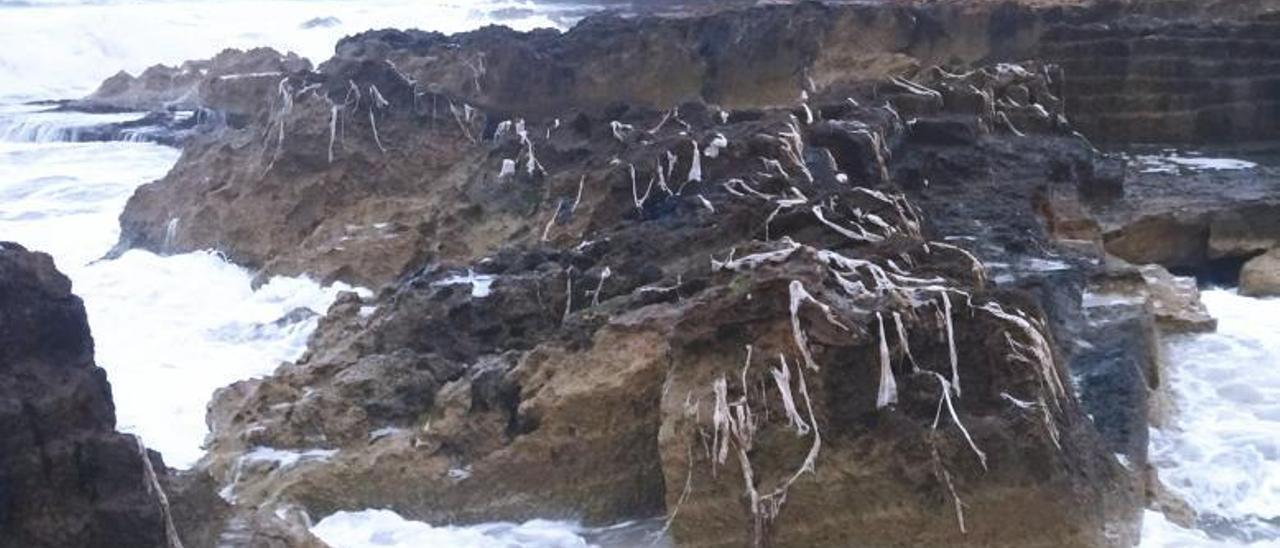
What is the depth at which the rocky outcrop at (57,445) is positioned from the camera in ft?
10.7

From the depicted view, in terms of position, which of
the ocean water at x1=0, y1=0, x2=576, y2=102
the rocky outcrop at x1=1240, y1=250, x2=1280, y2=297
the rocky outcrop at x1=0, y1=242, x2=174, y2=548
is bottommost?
the ocean water at x1=0, y1=0, x2=576, y2=102

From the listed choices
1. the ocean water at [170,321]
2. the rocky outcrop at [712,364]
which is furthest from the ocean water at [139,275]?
the rocky outcrop at [712,364]

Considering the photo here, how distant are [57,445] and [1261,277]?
20.6ft

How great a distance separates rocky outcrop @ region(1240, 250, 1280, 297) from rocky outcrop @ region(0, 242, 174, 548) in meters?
5.99

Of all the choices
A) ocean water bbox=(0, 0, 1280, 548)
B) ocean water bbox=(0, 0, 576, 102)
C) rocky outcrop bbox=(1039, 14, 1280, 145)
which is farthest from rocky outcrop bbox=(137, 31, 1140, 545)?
ocean water bbox=(0, 0, 576, 102)

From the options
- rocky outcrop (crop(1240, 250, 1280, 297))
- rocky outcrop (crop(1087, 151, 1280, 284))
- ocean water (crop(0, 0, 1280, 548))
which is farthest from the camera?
rocky outcrop (crop(1087, 151, 1280, 284))

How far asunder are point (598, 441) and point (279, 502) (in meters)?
1.03

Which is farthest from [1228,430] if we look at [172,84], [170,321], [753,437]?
[172,84]

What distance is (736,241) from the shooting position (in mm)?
5965

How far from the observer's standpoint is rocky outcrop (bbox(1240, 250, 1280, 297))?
25.4 feet

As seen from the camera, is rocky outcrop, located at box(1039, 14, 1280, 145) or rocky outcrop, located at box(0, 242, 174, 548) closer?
rocky outcrop, located at box(0, 242, 174, 548)

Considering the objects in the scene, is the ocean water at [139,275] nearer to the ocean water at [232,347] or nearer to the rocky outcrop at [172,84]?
the ocean water at [232,347]

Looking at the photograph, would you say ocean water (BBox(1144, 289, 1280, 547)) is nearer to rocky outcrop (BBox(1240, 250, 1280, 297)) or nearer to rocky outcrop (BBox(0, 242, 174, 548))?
rocky outcrop (BBox(1240, 250, 1280, 297))

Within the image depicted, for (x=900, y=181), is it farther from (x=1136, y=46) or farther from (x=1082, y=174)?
(x=1136, y=46)
